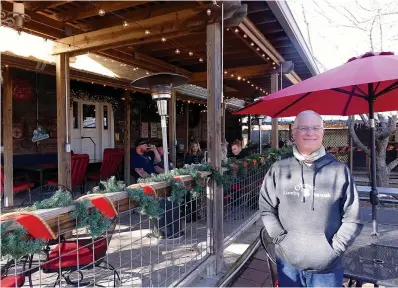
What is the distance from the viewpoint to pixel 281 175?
6.30 feet

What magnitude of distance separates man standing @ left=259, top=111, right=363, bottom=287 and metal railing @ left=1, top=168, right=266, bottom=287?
3.23ft

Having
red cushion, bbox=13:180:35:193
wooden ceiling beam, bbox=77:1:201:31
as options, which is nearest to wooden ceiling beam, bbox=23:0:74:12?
wooden ceiling beam, bbox=77:1:201:31

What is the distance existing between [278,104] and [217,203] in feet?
3.96

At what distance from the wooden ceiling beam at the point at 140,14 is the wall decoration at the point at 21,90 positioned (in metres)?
2.60

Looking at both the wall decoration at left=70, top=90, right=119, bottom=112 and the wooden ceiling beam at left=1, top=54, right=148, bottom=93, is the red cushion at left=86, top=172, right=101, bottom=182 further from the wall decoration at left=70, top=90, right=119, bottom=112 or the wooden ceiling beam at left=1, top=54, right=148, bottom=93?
the wooden ceiling beam at left=1, top=54, right=148, bottom=93

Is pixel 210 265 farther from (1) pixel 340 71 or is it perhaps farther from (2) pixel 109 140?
(2) pixel 109 140

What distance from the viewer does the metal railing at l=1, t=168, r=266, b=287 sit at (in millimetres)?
1966

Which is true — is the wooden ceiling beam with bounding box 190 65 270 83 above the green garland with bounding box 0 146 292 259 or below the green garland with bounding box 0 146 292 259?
above

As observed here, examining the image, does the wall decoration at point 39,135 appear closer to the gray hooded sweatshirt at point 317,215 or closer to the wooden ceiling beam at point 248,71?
the wooden ceiling beam at point 248,71

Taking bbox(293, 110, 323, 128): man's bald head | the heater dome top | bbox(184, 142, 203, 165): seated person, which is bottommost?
bbox(184, 142, 203, 165): seated person

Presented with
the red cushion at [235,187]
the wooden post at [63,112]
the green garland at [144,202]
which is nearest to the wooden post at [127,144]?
the wooden post at [63,112]

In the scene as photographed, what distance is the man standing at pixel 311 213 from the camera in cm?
174

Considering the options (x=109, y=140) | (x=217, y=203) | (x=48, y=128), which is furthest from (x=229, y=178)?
(x=109, y=140)

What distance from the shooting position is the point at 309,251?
176 centimetres
